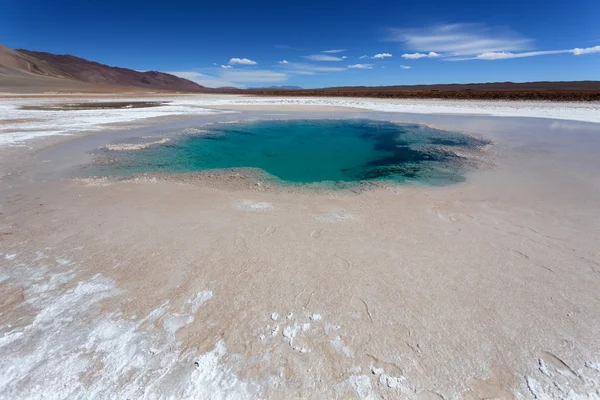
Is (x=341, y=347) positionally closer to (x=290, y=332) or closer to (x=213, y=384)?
(x=290, y=332)

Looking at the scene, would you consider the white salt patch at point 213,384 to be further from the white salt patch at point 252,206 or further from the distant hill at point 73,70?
the distant hill at point 73,70

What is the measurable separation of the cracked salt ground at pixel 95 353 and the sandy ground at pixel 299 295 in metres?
0.01

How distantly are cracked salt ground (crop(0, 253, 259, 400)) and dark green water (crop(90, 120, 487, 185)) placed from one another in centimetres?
416

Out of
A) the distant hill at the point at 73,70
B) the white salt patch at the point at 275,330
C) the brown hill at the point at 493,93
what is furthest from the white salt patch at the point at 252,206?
the distant hill at the point at 73,70

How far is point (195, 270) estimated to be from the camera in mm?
3174

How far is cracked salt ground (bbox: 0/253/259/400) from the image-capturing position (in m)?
1.98

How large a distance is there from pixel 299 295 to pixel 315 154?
7052 mm

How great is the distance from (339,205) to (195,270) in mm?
2451

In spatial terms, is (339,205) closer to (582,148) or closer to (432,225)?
(432,225)

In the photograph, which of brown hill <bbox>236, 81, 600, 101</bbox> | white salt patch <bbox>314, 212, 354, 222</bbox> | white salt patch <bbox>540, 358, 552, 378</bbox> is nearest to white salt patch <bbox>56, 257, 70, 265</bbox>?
white salt patch <bbox>314, 212, 354, 222</bbox>

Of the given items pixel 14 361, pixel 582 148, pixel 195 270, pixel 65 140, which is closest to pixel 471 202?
pixel 195 270

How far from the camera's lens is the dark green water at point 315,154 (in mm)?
6875

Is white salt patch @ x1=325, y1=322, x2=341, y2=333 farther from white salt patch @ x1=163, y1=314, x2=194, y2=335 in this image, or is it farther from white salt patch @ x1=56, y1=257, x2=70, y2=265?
white salt patch @ x1=56, y1=257, x2=70, y2=265

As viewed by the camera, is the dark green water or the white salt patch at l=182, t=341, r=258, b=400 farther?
the dark green water
